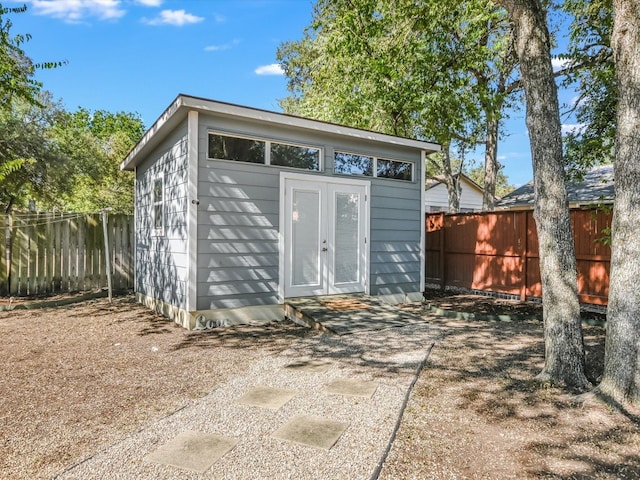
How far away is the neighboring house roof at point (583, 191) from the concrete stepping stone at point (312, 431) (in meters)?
10.8

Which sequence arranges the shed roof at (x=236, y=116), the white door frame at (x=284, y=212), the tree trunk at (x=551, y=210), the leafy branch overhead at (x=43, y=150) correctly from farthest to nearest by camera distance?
the white door frame at (x=284, y=212) < the leafy branch overhead at (x=43, y=150) < the shed roof at (x=236, y=116) < the tree trunk at (x=551, y=210)

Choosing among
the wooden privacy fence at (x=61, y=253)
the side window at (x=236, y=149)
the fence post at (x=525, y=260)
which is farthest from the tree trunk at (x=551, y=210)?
the wooden privacy fence at (x=61, y=253)

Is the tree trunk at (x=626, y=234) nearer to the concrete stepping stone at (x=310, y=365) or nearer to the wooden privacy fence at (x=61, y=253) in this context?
the concrete stepping stone at (x=310, y=365)

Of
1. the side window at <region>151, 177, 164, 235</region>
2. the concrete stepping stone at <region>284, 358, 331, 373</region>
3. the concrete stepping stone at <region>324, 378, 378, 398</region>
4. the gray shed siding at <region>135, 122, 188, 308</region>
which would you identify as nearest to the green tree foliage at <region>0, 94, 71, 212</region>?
the gray shed siding at <region>135, 122, 188, 308</region>

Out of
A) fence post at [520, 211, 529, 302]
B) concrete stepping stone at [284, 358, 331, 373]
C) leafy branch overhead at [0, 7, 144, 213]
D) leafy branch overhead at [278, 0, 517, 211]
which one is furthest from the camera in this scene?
fence post at [520, 211, 529, 302]

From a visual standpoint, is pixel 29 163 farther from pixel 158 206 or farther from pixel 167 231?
pixel 167 231

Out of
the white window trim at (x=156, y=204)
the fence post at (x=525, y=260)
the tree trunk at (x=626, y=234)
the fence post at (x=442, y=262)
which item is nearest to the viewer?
the tree trunk at (x=626, y=234)

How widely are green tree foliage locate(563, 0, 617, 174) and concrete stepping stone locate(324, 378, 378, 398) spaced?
4.10 m

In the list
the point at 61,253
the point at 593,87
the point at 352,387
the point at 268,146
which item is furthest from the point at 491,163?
the point at 61,253

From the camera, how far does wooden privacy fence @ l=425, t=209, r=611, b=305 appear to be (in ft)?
22.5

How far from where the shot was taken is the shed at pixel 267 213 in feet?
18.4

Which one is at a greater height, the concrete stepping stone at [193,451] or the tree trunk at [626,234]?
the tree trunk at [626,234]

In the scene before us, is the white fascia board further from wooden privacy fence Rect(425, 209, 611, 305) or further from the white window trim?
wooden privacy fence Rect(425, 209, 611, 305)

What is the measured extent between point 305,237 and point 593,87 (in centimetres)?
489
